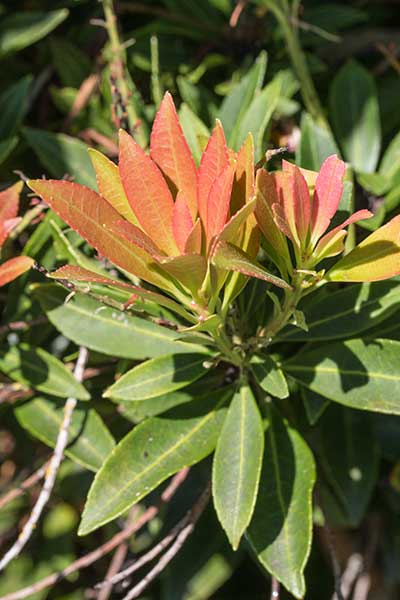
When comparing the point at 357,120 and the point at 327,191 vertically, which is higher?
the point at 327,191

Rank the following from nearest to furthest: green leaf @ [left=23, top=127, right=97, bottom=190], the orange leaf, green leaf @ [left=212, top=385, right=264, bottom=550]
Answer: the orange leaf, green leaf @ [left=212, top=385, right=264, bottom=550], green leaf @ [left=23, top=127, right=97, bottom=190]

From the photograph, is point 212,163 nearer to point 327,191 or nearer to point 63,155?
point 327,191

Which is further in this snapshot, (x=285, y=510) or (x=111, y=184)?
(x=285, y=510)

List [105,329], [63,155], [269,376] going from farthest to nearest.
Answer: [63,155] < [105,329] < [269,376]

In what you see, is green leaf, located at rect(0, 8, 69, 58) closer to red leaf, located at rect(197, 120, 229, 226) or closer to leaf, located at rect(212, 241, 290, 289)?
red leaf, located at rect(197, 120, 229, 226)

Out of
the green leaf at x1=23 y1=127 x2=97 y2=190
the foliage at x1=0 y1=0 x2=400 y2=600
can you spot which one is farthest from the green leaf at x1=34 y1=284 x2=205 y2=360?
the green leaf at x1=23 y1=127 x2=97 y2=190

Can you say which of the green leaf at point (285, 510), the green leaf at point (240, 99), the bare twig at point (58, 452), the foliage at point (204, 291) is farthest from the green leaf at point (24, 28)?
the green leaf at point (285, 510)

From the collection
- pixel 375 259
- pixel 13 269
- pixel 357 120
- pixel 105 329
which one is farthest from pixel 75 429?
pixel 357 120
